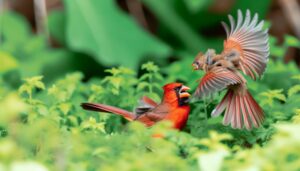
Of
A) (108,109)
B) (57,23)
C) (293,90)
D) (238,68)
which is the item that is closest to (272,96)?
(293,90)

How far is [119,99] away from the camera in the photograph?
12.1 feet

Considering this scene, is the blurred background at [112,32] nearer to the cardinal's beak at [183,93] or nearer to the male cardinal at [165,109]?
the male cardinal at [165,109]

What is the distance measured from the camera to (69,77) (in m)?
3.83

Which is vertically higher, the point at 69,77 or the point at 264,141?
the point at 69,77

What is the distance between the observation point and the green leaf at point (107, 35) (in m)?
5.85

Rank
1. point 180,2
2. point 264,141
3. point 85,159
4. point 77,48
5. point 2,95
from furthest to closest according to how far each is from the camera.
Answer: point 180,2 → point 77,48 → point 2,95 → point 264,141 → point 85,159

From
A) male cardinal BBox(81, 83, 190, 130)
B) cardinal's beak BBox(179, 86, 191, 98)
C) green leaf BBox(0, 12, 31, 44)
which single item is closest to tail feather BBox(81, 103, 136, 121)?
male cardinal BBox(81, 83, 190, 130)

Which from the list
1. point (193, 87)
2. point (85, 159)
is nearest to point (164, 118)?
point (193, 87)

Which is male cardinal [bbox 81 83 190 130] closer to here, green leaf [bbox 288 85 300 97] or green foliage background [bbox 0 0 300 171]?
green foliage background [bbox 0 0 300 171]

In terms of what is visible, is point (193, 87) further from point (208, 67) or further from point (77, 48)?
point (77, 48)

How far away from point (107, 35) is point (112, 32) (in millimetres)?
81

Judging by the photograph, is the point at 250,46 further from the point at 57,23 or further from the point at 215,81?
the point at 57,23

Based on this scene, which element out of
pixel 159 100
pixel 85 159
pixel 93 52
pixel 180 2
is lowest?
pixel 85 159

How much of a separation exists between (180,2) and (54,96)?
3235mm
